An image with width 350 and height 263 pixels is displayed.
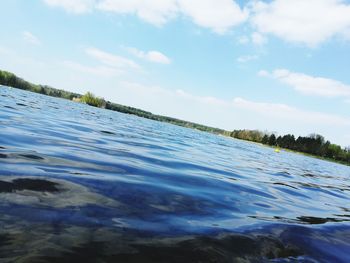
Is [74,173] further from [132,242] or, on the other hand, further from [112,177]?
[132,242]

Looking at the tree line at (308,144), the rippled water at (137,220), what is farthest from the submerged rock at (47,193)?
the tree line at (308,144)

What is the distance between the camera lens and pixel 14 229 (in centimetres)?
308

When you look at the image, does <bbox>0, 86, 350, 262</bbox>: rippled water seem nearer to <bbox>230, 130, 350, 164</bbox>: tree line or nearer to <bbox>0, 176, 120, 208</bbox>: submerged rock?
<bbox>0, 176, 120, 208</bbox>: submerged rock

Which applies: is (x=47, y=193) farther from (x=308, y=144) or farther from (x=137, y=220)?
(x=308, y=144)

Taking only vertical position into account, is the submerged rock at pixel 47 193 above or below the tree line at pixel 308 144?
below

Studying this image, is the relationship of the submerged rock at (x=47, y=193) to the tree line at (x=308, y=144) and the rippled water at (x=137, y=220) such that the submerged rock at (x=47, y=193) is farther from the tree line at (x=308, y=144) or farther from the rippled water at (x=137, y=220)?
the tree line at (x=308, y=144)

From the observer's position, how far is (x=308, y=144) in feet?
468

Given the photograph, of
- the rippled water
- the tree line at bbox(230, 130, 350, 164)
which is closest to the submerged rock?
the rippled water

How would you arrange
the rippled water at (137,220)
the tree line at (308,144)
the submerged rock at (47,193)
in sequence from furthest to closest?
the tree line at (308,144) → the submerged rock at (47,193) → the rippled water at (137,220)

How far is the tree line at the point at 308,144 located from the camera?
139375mm

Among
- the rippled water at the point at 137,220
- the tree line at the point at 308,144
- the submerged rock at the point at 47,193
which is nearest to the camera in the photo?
the rippled water at the point at 137,220

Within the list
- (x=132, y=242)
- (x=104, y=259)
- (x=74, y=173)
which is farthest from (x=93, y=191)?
(x=104, y=259)

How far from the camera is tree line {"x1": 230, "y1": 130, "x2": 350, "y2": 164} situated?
457 ft

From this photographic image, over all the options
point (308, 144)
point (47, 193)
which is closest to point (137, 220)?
point (47, 193)
